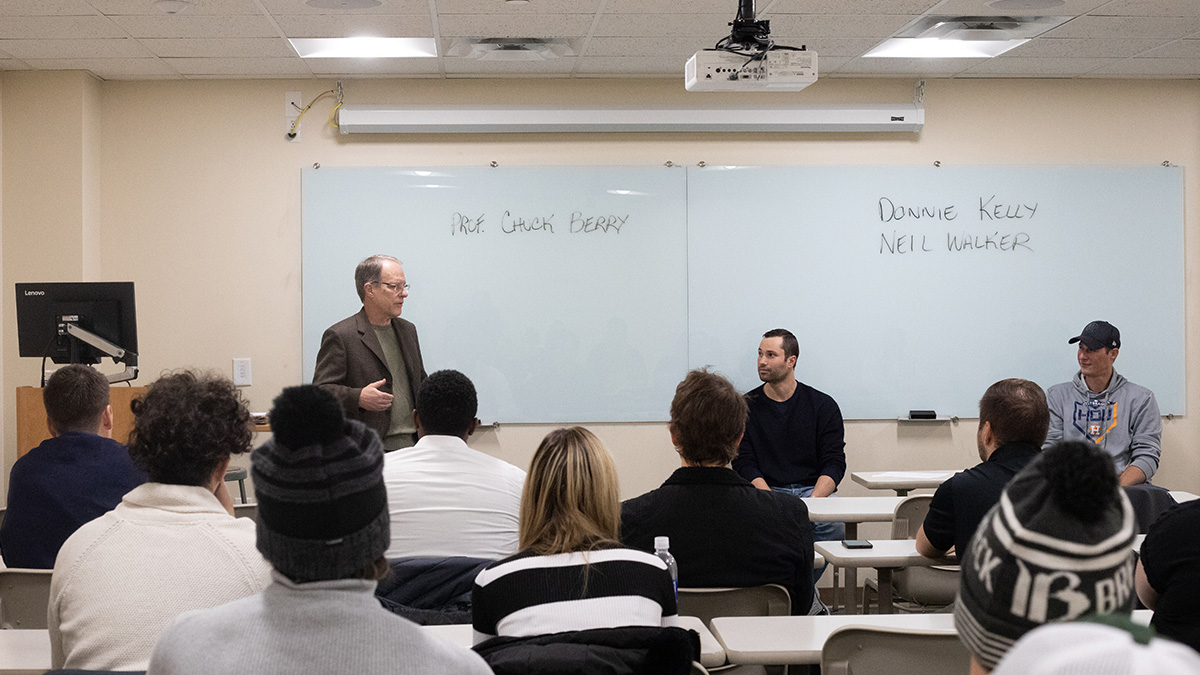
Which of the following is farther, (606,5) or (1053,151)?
(1053,151)

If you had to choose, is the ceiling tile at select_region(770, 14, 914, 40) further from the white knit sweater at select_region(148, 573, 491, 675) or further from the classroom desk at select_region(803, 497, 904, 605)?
the white knit sweater at select_region(148, 573, 491, 675)

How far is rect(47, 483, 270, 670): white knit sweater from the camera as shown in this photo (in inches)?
65.3

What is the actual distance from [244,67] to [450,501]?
133 inches

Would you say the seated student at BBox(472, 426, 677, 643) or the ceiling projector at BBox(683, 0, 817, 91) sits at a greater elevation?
the ceiling projector at BBox(683, 0, 817, 91)

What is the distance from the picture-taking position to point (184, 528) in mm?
1701

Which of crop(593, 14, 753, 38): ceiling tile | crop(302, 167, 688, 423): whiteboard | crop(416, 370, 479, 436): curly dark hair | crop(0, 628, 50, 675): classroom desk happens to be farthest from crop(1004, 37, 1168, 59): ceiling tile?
crop(0, 628, 50, 675): classroom desk

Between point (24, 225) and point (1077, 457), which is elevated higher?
point (24, 225)

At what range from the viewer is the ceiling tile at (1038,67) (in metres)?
5.16

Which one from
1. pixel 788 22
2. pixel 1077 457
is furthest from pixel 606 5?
pixel 1077 457

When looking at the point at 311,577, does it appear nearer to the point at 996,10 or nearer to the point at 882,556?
the point at 882,556

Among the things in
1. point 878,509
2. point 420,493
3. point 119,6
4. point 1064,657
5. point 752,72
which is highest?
point 119,6

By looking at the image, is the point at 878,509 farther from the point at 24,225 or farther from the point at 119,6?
the point at 24,225

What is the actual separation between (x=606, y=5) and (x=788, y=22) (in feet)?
2.87

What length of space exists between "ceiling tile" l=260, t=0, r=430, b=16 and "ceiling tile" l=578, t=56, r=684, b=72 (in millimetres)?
1138
